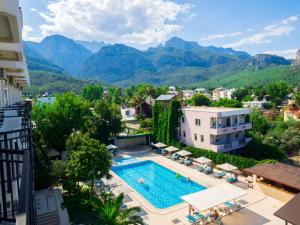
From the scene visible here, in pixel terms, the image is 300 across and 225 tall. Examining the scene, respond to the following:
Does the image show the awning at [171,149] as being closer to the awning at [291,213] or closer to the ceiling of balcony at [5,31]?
the awning at [291,213]

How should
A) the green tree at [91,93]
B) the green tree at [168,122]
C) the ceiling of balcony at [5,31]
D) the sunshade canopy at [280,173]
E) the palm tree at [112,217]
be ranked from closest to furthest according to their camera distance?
the ceiling of balcony at [5,31] < the palm tree at [112,217] < the sunshade canopy at [280,173] < the green tree at [168,122] < the green tree at [91,93]

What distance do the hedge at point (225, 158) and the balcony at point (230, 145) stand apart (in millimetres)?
1386

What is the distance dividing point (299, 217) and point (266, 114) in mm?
55906

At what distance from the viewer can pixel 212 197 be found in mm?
18578

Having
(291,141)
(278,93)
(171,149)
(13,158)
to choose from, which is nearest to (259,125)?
(291,141)

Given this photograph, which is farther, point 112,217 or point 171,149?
point 171,149

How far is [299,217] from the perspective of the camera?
13.2 meters

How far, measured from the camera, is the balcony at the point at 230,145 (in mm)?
31469

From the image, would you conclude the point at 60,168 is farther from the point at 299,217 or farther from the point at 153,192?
the point at 299,217

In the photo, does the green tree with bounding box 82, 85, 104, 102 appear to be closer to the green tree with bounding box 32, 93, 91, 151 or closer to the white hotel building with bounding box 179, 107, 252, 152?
the green tree with bounding box 32, 93, 91, 151

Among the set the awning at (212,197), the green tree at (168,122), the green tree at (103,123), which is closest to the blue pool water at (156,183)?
the awning at (212,197)

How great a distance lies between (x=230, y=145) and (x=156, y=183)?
1220 centimetres

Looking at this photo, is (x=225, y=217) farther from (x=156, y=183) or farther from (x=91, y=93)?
(x=91, y=93)

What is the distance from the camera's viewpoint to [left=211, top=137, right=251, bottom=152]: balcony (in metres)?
31.5
